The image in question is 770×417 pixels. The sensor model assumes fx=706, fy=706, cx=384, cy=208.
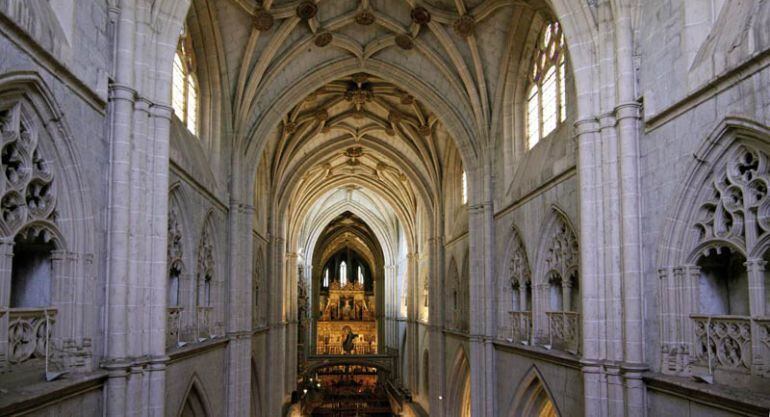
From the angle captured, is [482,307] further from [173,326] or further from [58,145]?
[58,145]

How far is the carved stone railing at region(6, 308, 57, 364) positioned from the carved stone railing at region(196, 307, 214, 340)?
24.3 feet

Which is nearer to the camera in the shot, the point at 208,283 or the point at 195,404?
the point at 195,404

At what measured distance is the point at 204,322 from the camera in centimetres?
1692

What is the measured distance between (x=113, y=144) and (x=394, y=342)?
39739 mm

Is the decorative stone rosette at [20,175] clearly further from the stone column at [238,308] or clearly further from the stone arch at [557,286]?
the stone column at [238,308]

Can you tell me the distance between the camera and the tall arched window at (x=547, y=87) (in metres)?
15.4

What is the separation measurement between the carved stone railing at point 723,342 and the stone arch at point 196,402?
995 cm

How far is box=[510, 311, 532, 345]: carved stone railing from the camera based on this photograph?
55.5 ft

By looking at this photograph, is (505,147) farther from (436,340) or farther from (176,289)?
(436,340)

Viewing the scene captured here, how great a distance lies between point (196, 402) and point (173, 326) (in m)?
2.86

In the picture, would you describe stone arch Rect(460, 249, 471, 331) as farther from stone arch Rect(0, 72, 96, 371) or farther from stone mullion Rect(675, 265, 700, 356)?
stone arch Rect(0, 72, 96, 371)

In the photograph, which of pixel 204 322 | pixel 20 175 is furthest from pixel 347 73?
pixel 20 175

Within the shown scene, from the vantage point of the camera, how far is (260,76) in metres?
19.6

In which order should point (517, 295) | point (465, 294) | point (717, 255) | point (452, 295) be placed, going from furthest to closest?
1. point (452, 295)
2. point (465, 294)
3. point (517, 295)
4. point (717, 255)
